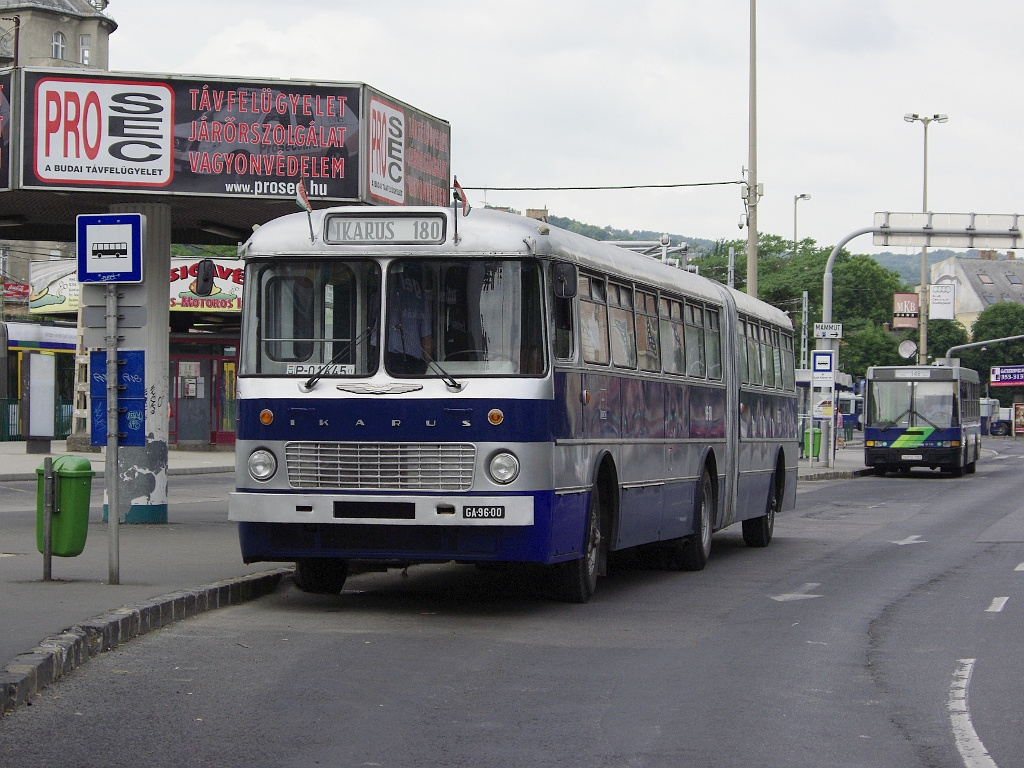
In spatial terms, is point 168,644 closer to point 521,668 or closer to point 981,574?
point 521,668

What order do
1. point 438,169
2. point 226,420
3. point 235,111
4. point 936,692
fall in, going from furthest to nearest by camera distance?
point 226,420, point 438,169, point 235,111, point 936,692

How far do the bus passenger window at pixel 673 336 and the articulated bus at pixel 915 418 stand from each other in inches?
1177

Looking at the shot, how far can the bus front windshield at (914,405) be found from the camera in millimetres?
44750

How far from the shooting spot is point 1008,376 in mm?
118625

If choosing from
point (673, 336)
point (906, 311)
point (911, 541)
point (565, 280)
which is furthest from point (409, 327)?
point (906, 311)

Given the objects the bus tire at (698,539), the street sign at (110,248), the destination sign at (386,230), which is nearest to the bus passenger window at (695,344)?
the bus tire at (698,539)

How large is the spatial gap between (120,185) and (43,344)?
101ft

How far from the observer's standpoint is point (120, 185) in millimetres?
17156

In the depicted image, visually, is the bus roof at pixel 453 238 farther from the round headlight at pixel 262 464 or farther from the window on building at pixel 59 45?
the window on building at pixel 59 45

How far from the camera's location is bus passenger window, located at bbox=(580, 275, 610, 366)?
12.6 m

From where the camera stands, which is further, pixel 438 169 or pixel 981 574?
pixel 438 169

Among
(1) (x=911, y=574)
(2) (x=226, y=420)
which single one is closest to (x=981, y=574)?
(1) (x=911, y=574)

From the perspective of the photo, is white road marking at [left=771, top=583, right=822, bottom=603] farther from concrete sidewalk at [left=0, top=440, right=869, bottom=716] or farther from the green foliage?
the green foliage

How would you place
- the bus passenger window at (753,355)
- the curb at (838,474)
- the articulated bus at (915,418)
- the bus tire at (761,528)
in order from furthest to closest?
the articulated bus at (915,418) → the curb at (838,474) → the bus tire at (761,528) → the bus passenger window at (753,355)
